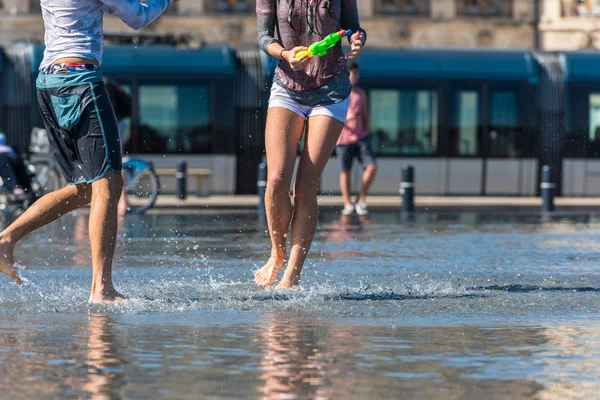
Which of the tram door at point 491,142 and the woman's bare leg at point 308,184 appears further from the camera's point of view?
the tram door at point 491,142

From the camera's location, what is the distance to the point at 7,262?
25.1ft

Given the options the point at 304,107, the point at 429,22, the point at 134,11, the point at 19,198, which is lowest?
the point at 19,198

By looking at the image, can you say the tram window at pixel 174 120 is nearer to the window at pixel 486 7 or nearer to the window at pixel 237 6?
the window at pixel 237 6

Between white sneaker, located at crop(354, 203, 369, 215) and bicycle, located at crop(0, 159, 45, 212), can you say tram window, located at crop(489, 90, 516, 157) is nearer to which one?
white sneaker, located at crop(354, 203, 369, 215)

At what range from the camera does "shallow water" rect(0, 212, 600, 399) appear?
16.4ft

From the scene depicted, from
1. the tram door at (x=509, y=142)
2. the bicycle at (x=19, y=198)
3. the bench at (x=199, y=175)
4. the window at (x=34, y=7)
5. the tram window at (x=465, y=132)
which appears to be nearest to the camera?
the bicycle at (x=19, y=198)

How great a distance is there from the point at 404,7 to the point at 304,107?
33.9 m

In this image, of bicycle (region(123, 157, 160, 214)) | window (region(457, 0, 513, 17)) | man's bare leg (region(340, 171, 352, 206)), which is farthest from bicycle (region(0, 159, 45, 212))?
window (region(457, 0, 513, 17))

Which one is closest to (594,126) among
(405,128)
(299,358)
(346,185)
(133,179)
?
(405,128)

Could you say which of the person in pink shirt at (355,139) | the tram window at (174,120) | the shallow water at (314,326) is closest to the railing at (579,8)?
the tram window at (174,120)

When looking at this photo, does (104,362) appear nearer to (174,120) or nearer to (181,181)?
(181,181)

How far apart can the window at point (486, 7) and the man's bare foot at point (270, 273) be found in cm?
3406

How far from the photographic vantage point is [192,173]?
1027 inches

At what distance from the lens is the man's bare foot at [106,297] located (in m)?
7.26
